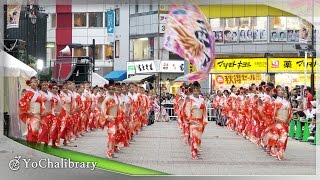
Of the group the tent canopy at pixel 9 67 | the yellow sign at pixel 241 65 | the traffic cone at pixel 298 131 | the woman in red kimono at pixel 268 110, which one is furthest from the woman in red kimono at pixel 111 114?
the yellow sign at pixel 241 65

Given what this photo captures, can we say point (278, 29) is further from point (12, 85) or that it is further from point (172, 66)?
point (12, 85)

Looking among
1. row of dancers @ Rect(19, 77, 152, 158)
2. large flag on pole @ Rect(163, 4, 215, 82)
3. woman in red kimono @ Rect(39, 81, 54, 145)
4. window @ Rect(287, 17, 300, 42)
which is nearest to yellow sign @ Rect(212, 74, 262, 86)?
window @ Rect(287, 17, 300, 42)

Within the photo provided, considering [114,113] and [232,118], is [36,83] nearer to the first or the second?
[114,113]

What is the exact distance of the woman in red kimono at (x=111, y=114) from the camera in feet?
54.5

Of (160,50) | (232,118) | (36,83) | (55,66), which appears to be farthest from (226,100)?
(160,50)

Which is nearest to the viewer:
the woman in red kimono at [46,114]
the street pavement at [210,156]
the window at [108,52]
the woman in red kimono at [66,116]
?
the street pavement at [210,156]

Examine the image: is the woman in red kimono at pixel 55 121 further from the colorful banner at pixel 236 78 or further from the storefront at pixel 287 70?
the storefront at pixel 287 70

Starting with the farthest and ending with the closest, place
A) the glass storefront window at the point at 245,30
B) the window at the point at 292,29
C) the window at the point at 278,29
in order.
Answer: the glass storefront window at the point at 245,30
the window at the point at 278,29
the window at the point at 292,29

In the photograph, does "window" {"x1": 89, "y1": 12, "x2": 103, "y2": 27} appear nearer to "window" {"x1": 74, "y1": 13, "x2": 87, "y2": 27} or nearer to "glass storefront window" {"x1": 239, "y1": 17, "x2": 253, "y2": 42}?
"window" {"x1": 74, "y1": 13, "x2": 87, "y2": 27}

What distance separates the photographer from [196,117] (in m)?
16.7

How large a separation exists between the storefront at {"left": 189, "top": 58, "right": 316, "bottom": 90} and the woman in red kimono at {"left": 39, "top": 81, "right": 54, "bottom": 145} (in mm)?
22958

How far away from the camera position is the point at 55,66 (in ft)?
108

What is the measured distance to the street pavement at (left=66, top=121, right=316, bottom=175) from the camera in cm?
1461

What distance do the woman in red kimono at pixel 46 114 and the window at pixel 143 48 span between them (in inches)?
1171
